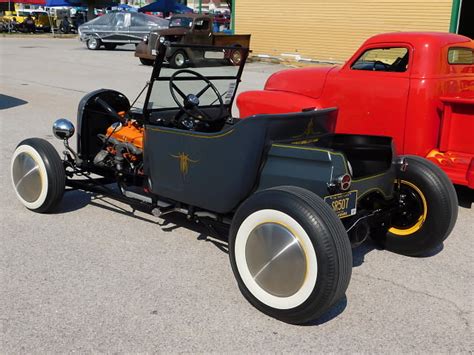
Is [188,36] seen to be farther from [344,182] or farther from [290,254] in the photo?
[290,254]

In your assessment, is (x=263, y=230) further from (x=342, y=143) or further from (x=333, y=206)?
(x=342, y=143)

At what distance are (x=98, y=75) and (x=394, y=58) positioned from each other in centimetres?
1165

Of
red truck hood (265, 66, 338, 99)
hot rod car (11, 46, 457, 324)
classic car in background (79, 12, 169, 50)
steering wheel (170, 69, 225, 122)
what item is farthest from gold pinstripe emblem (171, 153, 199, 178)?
classic car in background (79, 12, 169, 50)

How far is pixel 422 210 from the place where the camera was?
3.96 meters

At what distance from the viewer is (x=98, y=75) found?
1592 cm

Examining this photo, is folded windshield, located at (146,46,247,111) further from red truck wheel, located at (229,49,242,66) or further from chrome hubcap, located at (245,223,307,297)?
chrome hubcap, located at (245,223,307,297)

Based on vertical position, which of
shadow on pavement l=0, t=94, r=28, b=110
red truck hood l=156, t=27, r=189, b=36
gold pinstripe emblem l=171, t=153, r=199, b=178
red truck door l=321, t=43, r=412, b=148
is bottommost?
shadow on pavement l=0, t=94, r=28, b=110

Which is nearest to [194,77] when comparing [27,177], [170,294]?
[27,177]

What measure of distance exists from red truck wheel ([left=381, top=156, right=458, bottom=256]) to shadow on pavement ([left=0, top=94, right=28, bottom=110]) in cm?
851

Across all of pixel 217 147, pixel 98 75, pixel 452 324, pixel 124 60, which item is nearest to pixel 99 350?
pixel 217 147

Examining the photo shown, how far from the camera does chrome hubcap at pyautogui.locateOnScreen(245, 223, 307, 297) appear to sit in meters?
2.95

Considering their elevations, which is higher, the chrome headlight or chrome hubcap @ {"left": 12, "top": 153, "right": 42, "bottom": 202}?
the chrome headlight

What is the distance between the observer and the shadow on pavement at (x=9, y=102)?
1054 cm

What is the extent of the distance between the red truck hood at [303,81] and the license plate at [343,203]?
2.92 m
